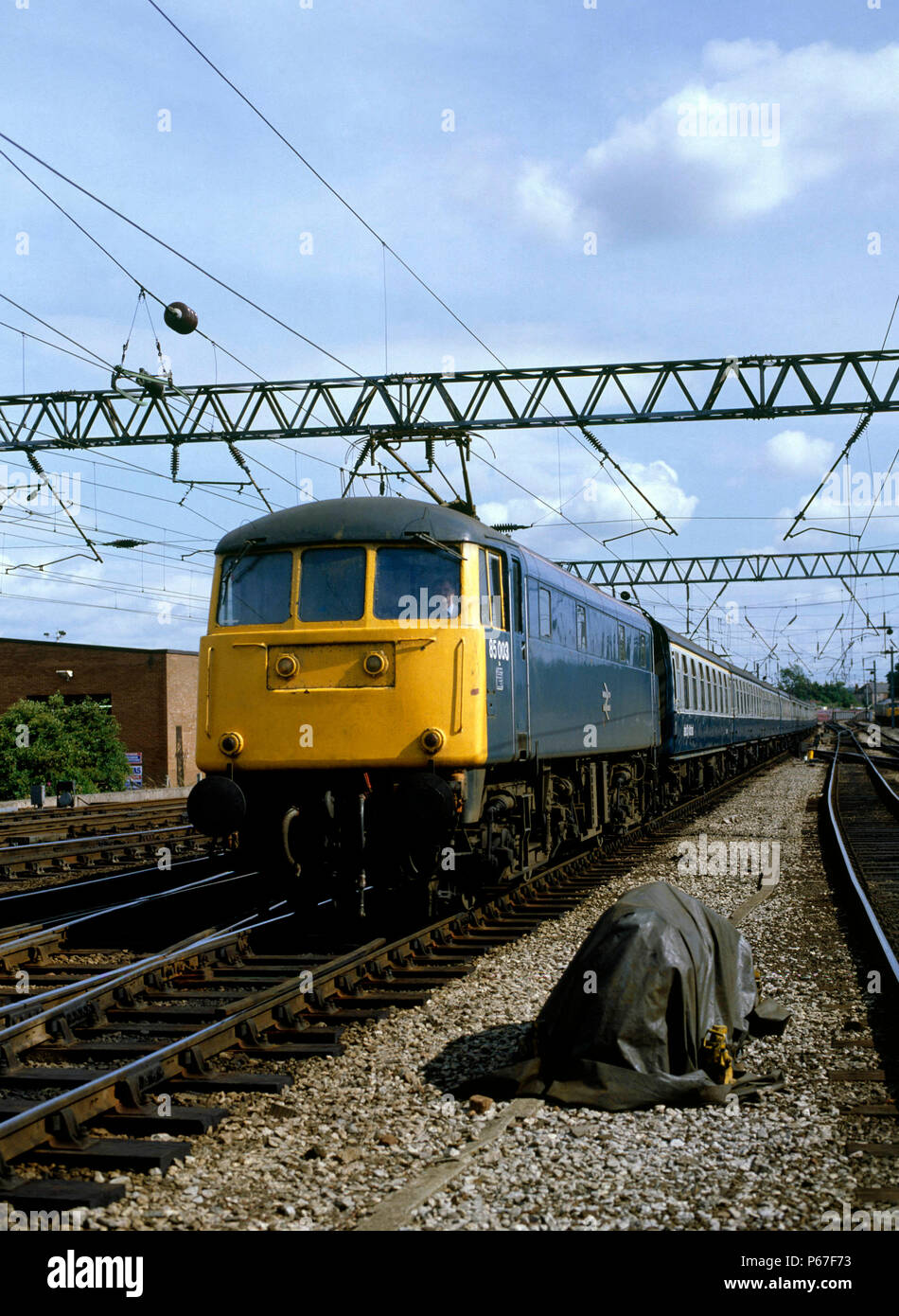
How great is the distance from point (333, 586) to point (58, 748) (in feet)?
94.6

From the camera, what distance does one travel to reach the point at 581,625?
13.6 m

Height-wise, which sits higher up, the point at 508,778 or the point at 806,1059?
the point at 508,778

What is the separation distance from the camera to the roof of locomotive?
9578 millimetres

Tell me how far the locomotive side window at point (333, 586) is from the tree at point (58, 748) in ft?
89.8

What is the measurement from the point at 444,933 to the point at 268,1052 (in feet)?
11.3

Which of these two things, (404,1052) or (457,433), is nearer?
(404,1052)

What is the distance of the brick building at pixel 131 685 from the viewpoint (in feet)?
140

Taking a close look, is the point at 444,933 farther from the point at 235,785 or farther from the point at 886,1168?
the point at 886,1168

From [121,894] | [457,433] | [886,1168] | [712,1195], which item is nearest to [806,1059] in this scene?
[886,1168]

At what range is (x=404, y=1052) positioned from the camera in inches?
264

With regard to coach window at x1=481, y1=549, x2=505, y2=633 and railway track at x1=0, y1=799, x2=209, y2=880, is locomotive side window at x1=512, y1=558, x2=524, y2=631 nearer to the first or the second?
coach window at x1=481, y1=549, x2=505, y2=633

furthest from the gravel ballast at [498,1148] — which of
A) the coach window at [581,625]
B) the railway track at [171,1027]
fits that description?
the coach window at [581,625]

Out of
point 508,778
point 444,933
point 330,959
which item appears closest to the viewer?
point 330,959

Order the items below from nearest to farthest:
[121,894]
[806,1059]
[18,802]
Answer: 1. [806,1059]
2. [121,894]
3. [18,802]
